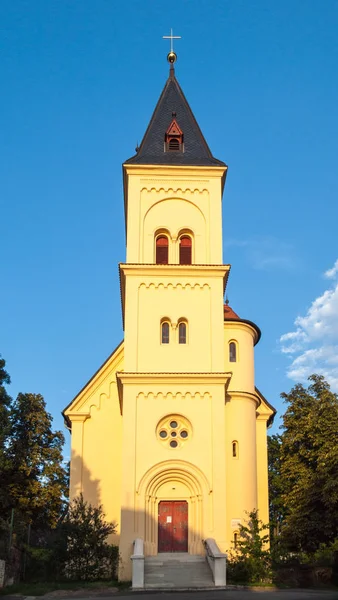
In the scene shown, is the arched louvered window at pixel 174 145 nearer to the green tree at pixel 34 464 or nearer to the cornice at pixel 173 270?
the cornice at pixel 173 270

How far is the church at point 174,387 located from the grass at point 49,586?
174 cm

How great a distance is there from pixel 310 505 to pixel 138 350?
1177cm

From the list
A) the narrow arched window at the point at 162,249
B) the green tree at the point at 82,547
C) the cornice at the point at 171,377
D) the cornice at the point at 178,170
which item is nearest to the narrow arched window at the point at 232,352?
the cornice at the point at 171,377

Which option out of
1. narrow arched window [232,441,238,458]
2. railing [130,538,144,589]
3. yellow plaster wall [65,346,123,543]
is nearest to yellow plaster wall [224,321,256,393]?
narrow arched window [232,441,238,458]

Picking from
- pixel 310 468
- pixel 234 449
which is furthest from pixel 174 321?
pixel 310 468

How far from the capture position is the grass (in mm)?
24891

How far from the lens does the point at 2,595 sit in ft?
79.6

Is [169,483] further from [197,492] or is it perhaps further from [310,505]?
[310,505]

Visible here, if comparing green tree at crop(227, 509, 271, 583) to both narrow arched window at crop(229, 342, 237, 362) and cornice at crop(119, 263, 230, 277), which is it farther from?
cornice at crop(119, 263, 230, 277)

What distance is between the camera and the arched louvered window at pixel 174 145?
37041 millimetres

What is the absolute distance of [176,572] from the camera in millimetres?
27094

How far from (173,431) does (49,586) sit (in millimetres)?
8171

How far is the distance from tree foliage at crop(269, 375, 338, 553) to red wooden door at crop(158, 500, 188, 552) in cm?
633

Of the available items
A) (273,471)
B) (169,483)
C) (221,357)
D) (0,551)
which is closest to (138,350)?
(221,357)
